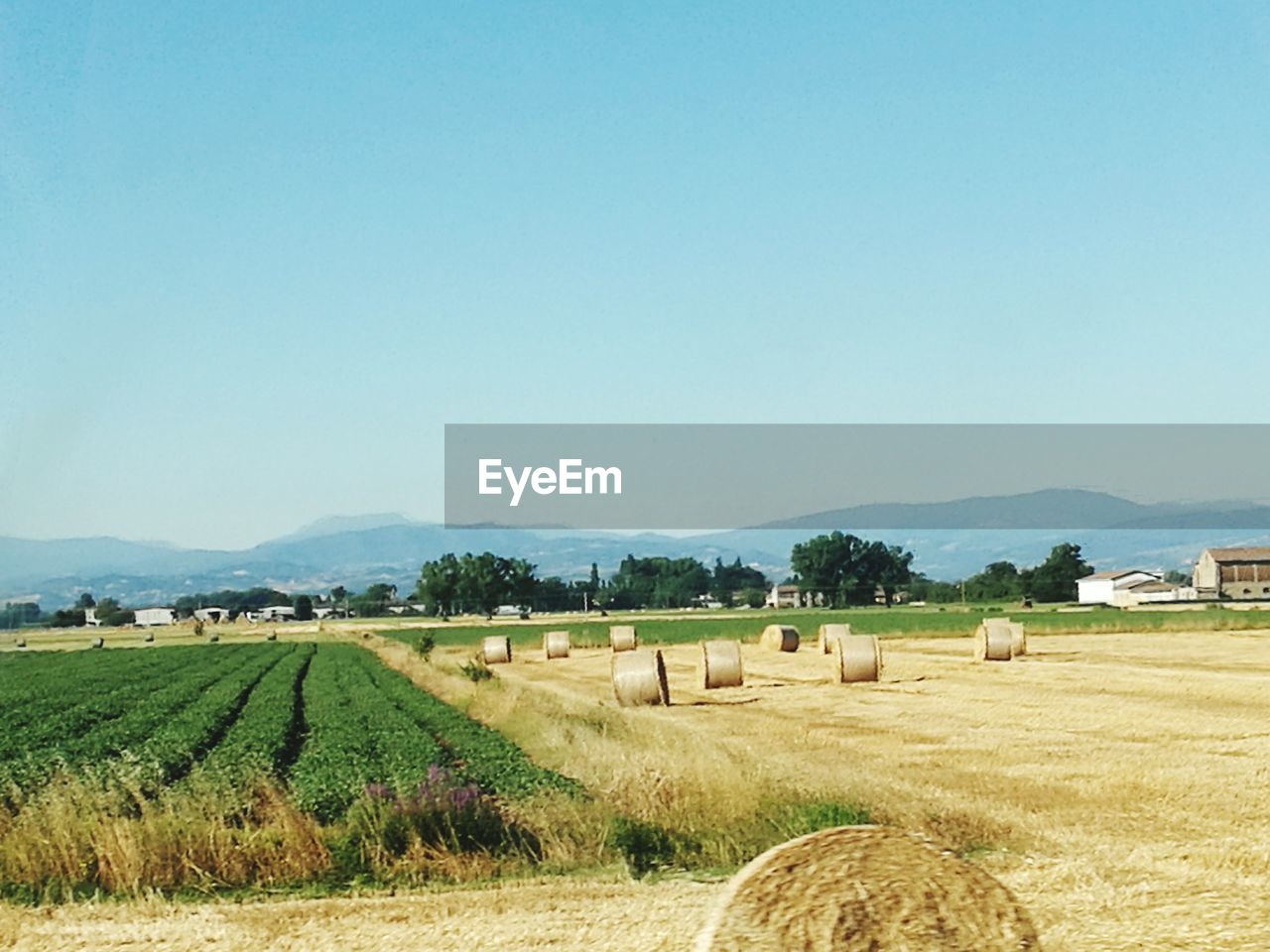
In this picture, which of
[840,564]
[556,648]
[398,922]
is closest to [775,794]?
[398,922]

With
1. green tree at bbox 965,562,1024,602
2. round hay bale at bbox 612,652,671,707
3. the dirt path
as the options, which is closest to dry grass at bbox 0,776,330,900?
the dirt path

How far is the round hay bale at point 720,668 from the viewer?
38062 millimetres

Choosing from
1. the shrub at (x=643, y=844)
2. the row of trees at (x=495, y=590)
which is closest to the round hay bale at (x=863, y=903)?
the shrub at (x=643, y=844)

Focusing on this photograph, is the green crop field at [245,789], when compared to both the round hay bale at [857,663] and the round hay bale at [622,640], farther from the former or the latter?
the round hay bale at [622,640]

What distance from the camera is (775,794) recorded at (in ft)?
49.9

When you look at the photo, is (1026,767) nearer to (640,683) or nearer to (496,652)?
(640,683)

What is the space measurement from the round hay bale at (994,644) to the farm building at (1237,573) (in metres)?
96.5

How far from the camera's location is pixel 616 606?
18912cm

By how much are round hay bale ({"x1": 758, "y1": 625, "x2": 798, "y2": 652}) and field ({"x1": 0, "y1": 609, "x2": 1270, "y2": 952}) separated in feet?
64.0

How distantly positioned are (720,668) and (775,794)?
23.0 meters

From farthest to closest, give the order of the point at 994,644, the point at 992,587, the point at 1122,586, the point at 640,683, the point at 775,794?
the point at 1122,586 < the point at 992,587 < the point at 994,644 < the point at 640,683 < the point at 775,794

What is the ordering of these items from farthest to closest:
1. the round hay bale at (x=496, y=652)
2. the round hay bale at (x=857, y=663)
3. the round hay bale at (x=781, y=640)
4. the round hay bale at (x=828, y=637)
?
the round hay bale at (x=496, y=652) → the round hay bale at (x=781, y=640) → the round hay bale at (x=828, y=637) → the round hay bale at (x=857, y=663)

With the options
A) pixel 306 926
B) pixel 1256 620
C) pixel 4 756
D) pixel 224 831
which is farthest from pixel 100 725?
pixel 1256 620

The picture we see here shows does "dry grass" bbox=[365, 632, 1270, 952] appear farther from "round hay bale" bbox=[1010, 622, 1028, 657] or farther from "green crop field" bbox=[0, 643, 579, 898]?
"round hay bale" bbox=[1010, 622, 1028, 657]
